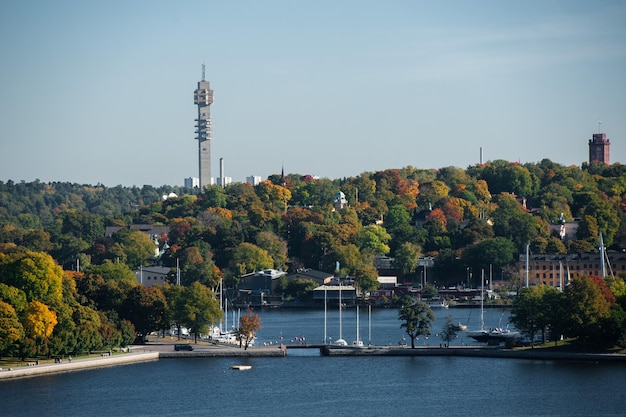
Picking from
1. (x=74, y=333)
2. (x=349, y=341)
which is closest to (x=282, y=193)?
(x=349, y=341)

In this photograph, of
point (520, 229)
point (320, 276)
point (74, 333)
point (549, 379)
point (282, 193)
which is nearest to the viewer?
point (549, 379)

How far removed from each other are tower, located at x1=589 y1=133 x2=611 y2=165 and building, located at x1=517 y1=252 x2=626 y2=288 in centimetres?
5923

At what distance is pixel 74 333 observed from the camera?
232 ft

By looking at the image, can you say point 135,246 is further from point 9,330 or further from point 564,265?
point 9,330

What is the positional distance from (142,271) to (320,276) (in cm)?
1159

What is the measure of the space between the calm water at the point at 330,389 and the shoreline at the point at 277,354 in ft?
2.25

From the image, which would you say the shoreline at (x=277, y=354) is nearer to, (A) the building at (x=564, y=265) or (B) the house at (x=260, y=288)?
(B) the house at (x=260, y=288)

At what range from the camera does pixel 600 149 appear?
17238 cm

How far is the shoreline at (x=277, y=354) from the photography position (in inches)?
2663

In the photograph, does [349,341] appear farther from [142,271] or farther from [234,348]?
[142,271]

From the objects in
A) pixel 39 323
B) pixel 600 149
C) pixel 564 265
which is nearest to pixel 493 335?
pixel 39 323

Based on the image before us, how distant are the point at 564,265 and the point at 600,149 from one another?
202ft

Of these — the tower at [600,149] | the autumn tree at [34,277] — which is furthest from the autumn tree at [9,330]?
the tower at [600,149]

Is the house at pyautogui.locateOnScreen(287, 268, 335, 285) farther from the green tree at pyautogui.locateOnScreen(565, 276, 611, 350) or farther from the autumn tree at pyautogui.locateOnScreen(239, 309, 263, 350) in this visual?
the green tree at pyautogui.locateOnScreen(565, 276, 611, 350)
